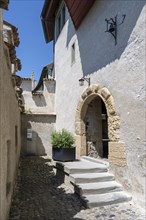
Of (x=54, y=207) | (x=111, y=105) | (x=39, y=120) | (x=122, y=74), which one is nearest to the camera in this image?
(x=54, y=207)

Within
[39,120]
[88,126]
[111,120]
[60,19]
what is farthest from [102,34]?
[39,120]

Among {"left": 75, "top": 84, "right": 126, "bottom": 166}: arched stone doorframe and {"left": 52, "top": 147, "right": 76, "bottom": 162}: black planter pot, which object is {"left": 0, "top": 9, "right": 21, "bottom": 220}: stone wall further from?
{"left": 52, "top": 147, "right": 76, "bottom": 162}: black planter pot

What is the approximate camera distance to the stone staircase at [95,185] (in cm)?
485

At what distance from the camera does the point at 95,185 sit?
5355mm

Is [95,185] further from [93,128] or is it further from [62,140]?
[93,128]

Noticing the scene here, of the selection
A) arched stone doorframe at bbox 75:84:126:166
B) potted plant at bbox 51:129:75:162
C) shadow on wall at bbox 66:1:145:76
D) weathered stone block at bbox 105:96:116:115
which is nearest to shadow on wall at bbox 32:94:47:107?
shadow on wall at bbox 66:1:145:76

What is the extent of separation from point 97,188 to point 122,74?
2779mm

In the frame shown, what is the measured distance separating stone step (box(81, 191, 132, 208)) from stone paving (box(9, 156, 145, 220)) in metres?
0.10

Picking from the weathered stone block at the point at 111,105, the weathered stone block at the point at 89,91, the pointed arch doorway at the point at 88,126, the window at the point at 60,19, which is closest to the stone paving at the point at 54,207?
the pointed arch doorway at the point at 88,126

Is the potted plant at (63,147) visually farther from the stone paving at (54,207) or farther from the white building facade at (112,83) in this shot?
the stone paving at (54,207)

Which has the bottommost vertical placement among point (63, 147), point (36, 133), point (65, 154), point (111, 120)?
point (65, 154)

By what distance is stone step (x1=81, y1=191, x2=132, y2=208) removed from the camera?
4.68m

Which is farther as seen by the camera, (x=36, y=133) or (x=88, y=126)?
(x=36, y=133)

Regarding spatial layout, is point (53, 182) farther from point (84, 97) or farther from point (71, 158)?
point (84, 97)
